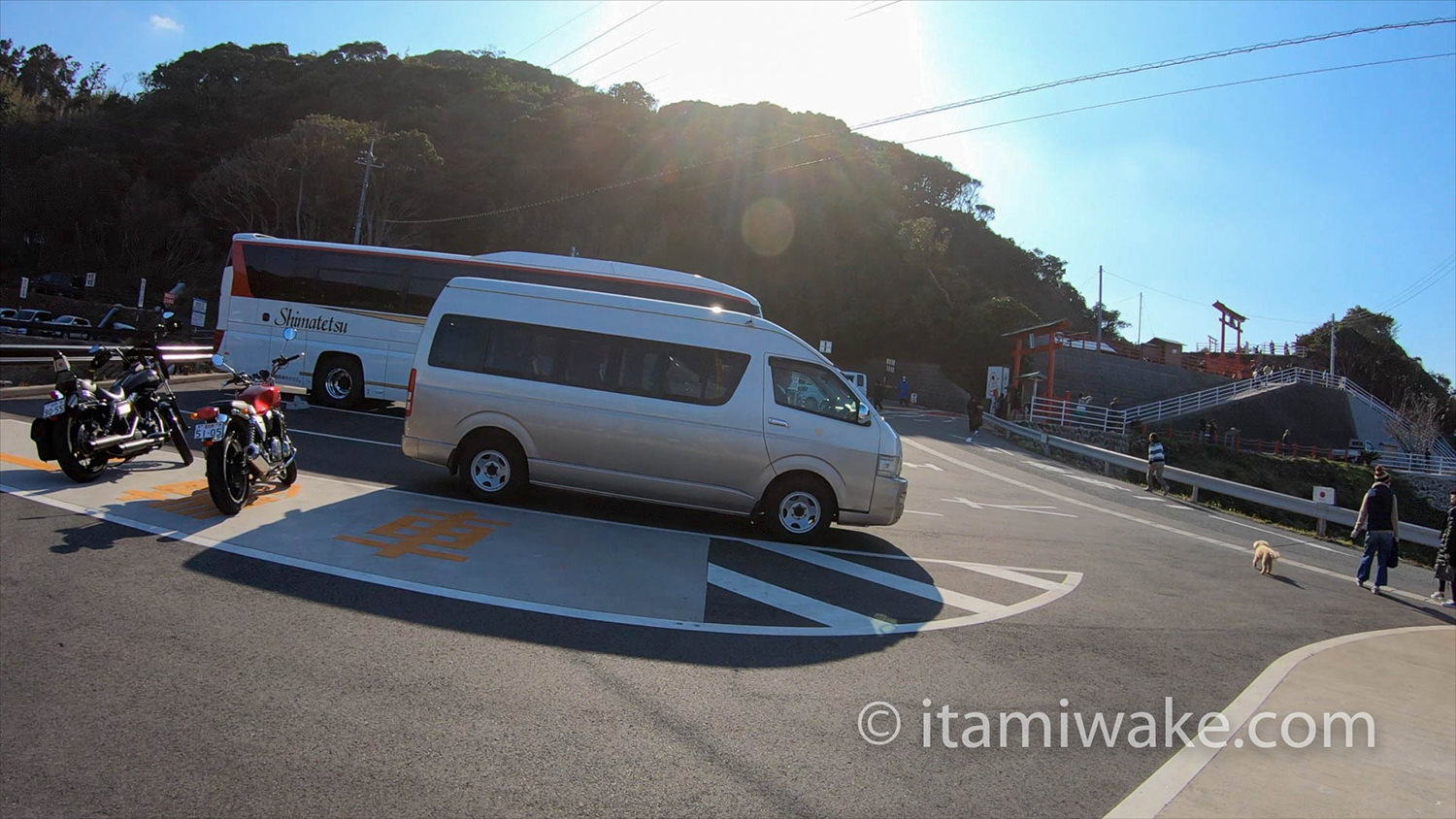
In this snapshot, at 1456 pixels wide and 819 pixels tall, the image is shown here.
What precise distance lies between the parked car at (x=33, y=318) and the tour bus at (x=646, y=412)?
38019 millimetres

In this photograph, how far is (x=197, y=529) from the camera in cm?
715

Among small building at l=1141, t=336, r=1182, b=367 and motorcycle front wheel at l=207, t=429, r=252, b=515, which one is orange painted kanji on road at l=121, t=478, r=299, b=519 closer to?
motorcycle front wheel at l=207, t=429, r=252, b=515

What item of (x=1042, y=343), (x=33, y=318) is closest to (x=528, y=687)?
(x=1042, y=343)

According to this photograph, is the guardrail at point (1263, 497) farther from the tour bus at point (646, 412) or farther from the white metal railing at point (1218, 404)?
the tour bus at point (646, 412)

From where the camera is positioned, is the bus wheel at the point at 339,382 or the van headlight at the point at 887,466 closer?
the van headlight at the point at 887,466

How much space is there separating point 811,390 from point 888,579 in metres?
2.27

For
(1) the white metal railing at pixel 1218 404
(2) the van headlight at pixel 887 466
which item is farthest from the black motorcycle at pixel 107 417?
(1) the white metal railing at pixel 1218 404

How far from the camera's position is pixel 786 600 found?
6.85 metres

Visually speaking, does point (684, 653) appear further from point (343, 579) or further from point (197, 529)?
point (197, 529)

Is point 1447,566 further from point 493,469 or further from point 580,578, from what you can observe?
point 493,469

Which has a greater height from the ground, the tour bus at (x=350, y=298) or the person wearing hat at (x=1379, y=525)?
the tour bus at (x=350, y=298)

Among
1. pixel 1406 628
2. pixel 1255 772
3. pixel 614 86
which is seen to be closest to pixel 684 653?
pixel 1255 772

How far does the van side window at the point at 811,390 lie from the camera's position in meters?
8.88

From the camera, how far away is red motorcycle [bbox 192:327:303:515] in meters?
7.46
